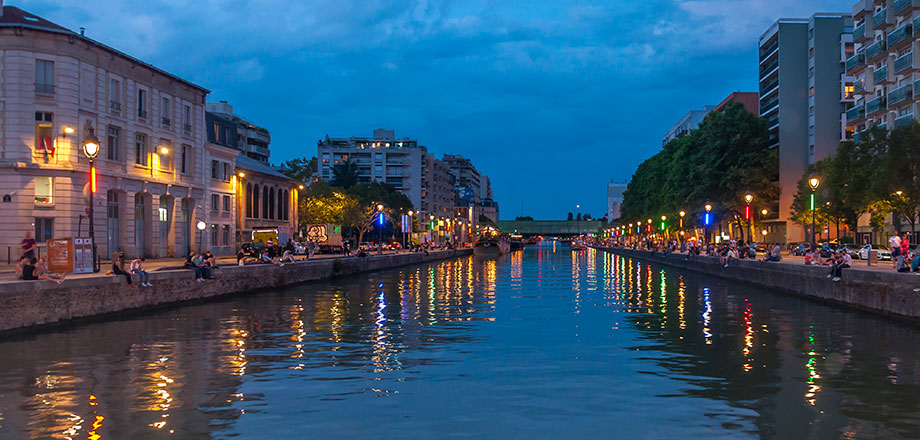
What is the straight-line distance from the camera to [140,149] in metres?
56.2

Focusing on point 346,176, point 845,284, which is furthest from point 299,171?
point 845,284

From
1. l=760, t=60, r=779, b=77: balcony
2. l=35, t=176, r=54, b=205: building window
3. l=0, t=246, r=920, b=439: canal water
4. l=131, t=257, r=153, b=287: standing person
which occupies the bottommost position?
l=0, t=246, r=920, b=439: canal water

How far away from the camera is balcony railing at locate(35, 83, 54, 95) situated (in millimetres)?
46375

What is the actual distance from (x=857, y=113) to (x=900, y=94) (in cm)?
1222

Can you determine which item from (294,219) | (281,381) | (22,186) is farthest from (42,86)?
(294,219)

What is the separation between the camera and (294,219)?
9844cm

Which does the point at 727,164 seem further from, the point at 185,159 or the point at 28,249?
the point at 28,249

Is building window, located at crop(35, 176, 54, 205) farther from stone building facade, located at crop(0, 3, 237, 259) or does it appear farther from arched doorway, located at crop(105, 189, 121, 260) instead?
arched doorway, located at crop(105, 189, 121, 260)

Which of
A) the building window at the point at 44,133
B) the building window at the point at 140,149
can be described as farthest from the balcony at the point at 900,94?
the building window at the point at 44,133

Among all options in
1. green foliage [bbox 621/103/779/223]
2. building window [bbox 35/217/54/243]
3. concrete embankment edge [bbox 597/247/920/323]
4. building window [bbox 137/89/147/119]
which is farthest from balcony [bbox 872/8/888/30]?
building window [bbox 35/217/54/243]

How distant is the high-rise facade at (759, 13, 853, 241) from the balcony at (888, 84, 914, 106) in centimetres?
2470

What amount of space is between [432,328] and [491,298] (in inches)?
520

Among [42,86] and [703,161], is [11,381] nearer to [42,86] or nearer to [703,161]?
[42,86]

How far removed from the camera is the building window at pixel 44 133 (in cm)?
4656
